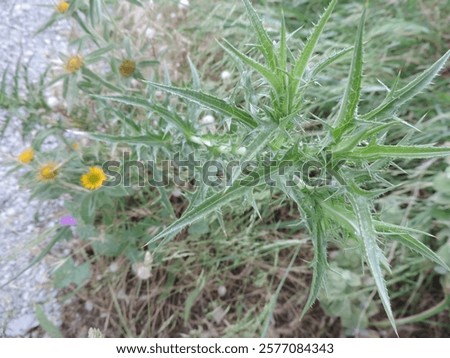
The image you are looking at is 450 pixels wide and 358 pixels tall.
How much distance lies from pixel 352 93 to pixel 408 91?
12cm

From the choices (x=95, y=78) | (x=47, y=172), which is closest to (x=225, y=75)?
(x=95, y=78)

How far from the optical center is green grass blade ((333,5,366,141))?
0.84 meters

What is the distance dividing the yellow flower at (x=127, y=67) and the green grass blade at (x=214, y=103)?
93 cm

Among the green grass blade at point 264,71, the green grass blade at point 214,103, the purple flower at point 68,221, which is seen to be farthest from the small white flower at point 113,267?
the green grass blade at point 264,71

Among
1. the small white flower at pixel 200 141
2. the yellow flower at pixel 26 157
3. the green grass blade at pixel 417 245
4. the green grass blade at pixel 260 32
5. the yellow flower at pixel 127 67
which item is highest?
the green grass blade at pixel 260 32

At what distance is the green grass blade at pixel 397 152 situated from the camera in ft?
2.89

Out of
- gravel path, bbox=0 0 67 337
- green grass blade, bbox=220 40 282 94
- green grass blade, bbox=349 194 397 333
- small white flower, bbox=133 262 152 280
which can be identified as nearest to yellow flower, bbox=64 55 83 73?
gravel path, bbox=0 0 67 337

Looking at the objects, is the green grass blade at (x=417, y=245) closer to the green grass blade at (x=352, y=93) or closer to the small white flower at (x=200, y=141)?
the green grass blade at (x=352, y=93)

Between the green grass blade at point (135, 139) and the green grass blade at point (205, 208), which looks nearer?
the green grass blade at point (205, 208)

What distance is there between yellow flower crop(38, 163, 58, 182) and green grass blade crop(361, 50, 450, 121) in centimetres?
125

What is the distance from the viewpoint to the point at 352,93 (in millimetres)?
926

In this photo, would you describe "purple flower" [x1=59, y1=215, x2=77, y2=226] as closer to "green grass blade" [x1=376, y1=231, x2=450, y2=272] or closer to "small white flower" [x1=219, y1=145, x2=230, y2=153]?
"small white flower" [x1=219, y1=145, x2=230, y2=153]

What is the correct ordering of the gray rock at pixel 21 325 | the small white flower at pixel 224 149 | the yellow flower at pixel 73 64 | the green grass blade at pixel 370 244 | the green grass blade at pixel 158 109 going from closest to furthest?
the green grass blade at pixel 370 244, the green grass blade at pixel 158 109, the small white flower at pixel 224 149, the yellow flower at pixel 73 64, the gray rock at pixel 21 325

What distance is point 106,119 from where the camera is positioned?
6.78ft
